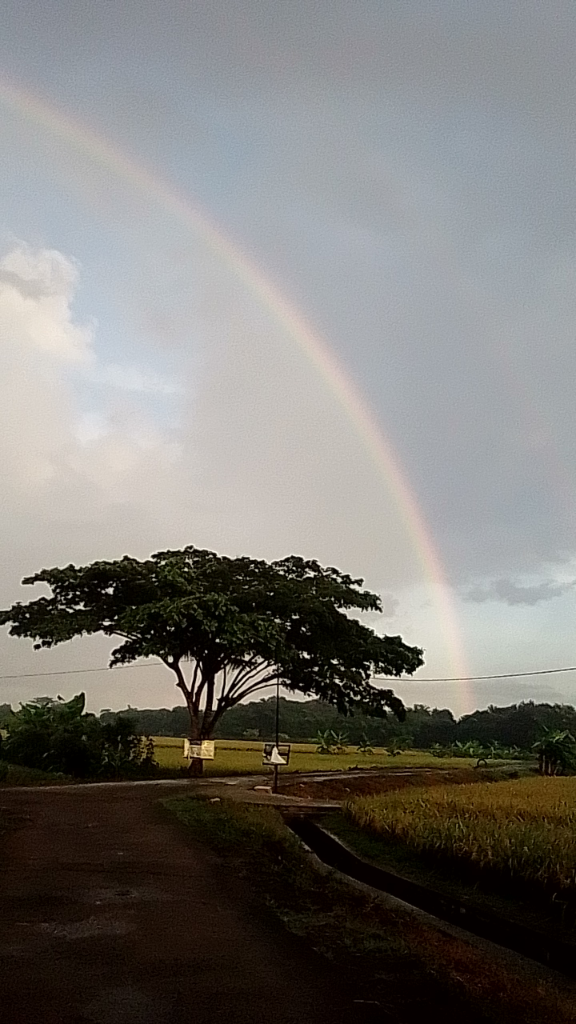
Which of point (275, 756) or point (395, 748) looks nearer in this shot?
point (275, 756)

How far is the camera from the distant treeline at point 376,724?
9056 cm

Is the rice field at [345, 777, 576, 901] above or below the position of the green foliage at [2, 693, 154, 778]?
below

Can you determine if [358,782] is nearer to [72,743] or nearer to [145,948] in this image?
[72,743]

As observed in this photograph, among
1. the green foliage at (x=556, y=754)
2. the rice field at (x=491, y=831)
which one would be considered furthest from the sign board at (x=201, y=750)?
the green foliage at (x=556, y=754)

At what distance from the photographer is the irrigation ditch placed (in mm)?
8587

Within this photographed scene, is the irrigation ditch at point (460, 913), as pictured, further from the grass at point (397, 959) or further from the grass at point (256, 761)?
Answer: the grass at point (256, 761)

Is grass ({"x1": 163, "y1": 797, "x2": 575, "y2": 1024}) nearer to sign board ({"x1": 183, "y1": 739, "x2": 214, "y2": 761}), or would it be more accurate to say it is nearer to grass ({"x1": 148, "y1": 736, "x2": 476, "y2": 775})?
sign board ({"x1": 183, "y1": 739, "x2": 214, "y2": 761})

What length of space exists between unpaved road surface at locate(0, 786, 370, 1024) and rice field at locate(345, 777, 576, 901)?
3239 millimetres

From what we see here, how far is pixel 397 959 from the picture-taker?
768cm

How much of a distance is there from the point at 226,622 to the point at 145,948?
2531cm

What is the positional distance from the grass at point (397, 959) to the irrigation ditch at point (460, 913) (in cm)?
46

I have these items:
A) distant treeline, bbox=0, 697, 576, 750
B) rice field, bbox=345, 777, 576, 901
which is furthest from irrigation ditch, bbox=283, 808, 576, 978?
distant treeline, bbox=0, 697, 576, 750

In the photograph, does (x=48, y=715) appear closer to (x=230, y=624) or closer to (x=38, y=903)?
(x=230, y=624)

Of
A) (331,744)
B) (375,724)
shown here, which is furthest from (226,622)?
(375,724)
